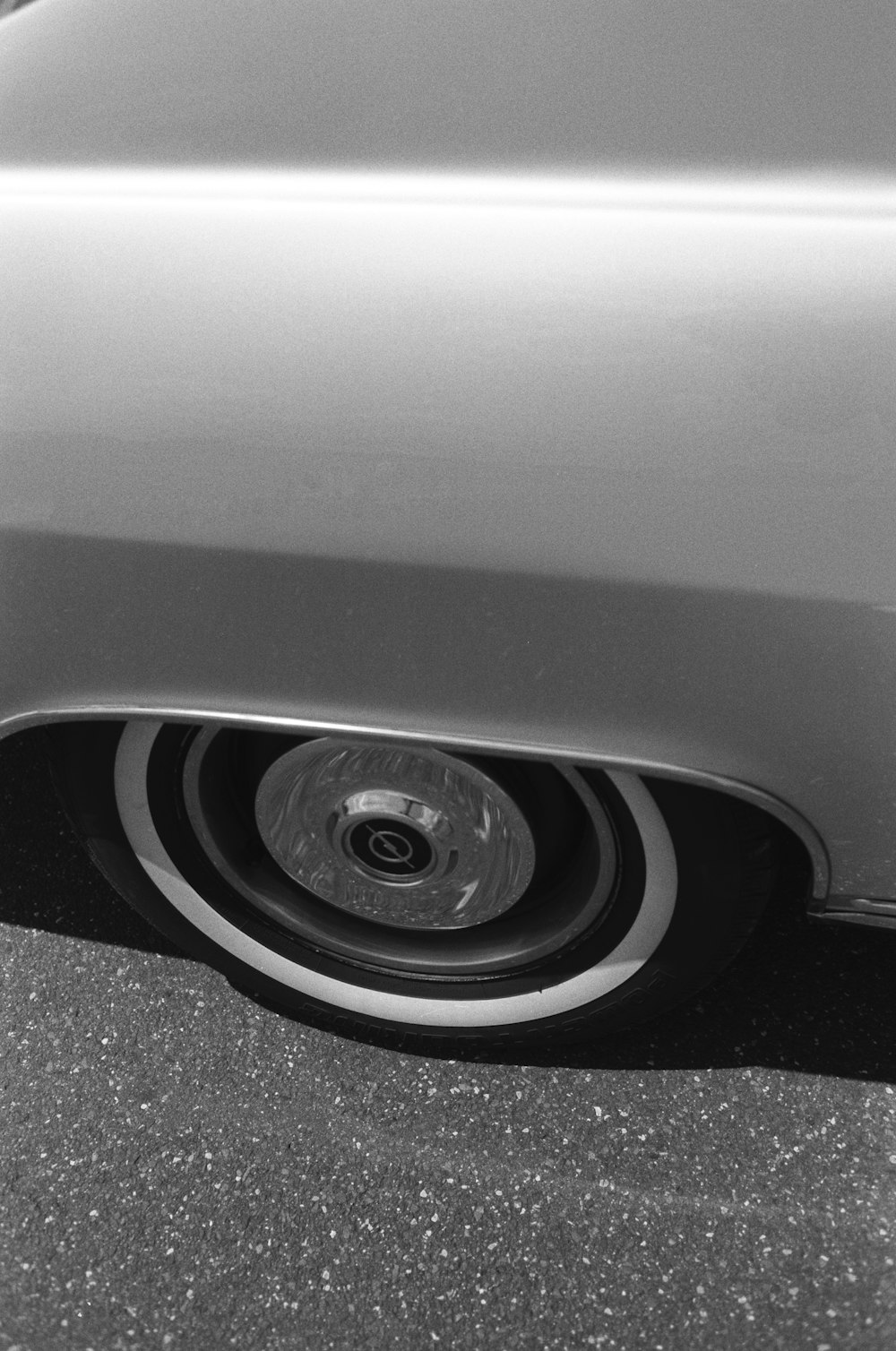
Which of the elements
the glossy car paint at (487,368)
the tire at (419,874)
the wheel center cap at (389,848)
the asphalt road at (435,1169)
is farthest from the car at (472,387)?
the asphalt road at (435,1169)

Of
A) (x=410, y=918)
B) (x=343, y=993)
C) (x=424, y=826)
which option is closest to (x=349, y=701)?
(x=424, y=826)

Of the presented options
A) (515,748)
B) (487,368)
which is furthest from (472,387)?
(515,748)

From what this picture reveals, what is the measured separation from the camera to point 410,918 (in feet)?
5.78

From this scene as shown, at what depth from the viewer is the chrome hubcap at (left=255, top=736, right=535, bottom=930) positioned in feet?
5.05

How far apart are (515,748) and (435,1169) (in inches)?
31.9

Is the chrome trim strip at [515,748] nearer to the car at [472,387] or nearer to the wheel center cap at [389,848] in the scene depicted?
the car at [472,387]

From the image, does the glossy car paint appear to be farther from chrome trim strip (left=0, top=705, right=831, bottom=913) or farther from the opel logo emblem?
the opel logo emblem

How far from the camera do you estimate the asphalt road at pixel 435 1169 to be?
5.09 feet

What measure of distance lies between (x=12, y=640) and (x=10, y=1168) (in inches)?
35.6

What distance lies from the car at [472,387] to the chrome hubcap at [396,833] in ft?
0.69

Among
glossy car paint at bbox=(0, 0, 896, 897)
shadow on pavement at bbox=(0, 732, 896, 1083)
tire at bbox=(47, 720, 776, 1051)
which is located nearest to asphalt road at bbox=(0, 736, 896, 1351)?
shadow on pavement at bbox=(0, 732, 896, 1083)

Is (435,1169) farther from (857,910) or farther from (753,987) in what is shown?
(857,910)

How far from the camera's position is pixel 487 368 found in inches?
44.2

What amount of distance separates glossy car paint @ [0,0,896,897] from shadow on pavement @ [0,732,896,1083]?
70cm
